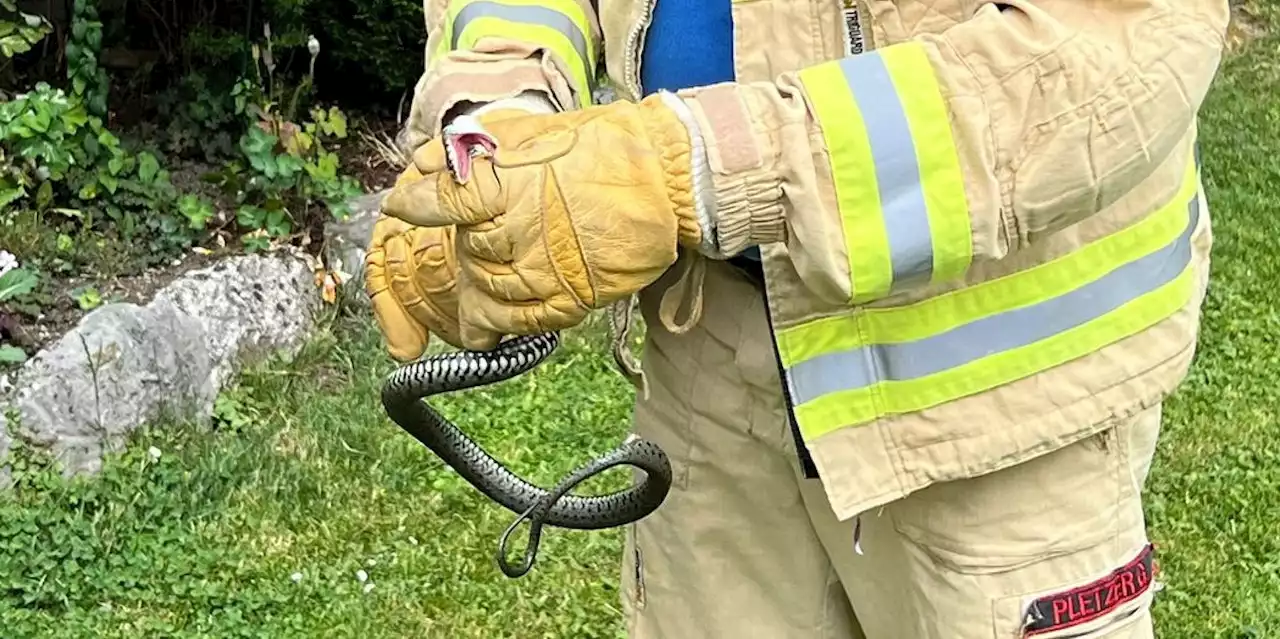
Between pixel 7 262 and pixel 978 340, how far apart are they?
3029mm

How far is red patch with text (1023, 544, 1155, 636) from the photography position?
161 centimetres

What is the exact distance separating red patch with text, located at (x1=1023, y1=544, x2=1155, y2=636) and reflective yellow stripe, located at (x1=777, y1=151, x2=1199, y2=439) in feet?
0.87

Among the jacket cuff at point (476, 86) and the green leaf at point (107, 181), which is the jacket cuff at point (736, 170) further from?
the green leaf at point (107, 181)

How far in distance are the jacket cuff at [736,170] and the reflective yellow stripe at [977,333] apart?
0.22 m

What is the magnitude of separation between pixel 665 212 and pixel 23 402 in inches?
106

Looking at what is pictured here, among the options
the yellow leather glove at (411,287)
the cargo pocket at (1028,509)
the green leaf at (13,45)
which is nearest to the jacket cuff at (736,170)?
the yellow leather glove at (411,287)

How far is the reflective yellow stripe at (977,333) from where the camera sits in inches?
58.5

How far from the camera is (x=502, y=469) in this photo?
6.95 ft

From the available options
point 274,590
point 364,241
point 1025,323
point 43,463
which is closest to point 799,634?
point 1025,323

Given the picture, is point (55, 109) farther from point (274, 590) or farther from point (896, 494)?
point (896, 494)

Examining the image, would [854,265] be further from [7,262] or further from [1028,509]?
[7,262]

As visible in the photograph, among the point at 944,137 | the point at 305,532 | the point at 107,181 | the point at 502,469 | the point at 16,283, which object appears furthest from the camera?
the point at 107,181

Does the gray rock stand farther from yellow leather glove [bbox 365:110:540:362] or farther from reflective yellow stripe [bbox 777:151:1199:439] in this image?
reflective yellow stripe [bbox 777:151:1199:439]

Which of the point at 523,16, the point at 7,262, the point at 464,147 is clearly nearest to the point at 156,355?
the point at 7,262
